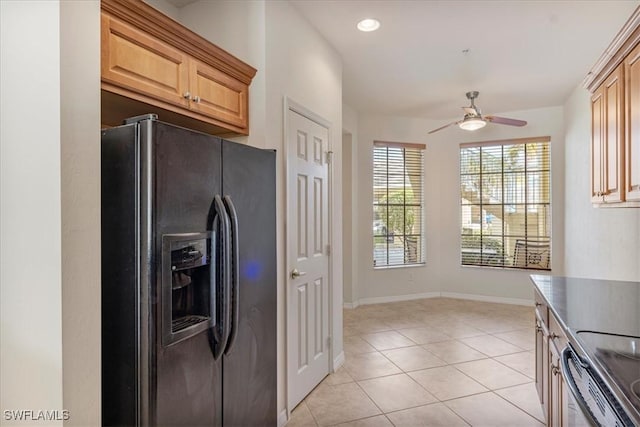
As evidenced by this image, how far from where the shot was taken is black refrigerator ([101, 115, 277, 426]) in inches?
49.1

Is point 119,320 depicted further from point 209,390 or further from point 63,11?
point 63,11

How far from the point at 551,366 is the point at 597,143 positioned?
1.43 meters

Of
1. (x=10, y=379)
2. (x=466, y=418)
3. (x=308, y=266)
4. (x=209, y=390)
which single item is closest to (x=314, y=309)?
(x=308, y=266)

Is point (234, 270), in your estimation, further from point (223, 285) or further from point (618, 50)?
point (618, 50)

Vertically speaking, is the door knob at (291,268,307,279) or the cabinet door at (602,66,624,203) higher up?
the cabinet door at (602,66,624,203)

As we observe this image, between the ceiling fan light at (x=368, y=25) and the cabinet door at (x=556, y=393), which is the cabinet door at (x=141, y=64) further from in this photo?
the cabinet door at (x=556, y=393)

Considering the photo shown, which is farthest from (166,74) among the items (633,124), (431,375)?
(431,375)

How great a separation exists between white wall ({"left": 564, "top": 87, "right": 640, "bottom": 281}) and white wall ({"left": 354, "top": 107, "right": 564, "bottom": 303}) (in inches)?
10.9

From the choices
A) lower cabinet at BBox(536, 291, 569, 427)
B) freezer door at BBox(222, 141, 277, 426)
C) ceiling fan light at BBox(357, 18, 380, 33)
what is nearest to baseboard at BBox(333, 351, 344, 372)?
freezer door at BBox(222, 141, 277, 426)

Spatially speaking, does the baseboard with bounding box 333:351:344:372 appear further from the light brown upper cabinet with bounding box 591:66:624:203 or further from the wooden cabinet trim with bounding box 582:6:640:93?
the wooden cabinet trim with bounding box 582:6:640:93

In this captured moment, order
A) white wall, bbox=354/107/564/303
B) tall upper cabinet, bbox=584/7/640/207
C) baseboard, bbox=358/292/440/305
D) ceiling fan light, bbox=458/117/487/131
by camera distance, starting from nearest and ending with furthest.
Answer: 1. tall upper cabinet, bbox=584/7/640/207
2. ceiling fan light, bbox=458/117/487/131
3. white wall, bbox=354/107/564/303
4. baseboard, bbox=358/292/440/305

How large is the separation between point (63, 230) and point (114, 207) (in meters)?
0.24

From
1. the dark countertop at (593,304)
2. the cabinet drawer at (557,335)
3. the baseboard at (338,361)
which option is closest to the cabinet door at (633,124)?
the dark countertop at (593,304)

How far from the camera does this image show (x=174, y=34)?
70.6 inches
